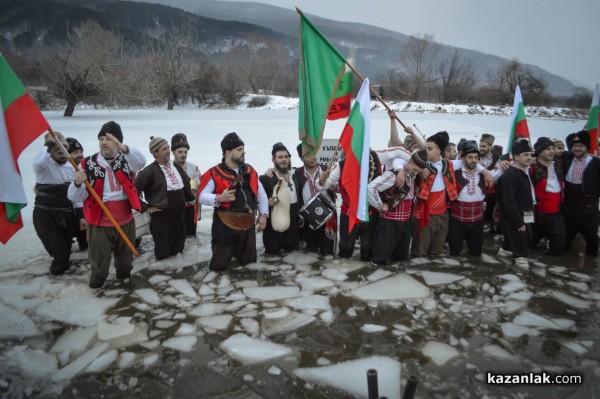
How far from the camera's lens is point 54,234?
4258 mm

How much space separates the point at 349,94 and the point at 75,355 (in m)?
4.02

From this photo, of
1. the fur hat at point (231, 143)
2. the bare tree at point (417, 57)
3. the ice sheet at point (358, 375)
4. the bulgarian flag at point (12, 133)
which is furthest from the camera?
the bare tree at point (417, 57)

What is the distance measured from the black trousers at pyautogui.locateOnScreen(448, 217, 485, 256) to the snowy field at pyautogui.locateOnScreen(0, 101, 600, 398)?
0.16 metres

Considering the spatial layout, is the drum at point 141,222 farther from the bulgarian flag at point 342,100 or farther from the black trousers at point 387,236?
the black trousers at point 387,236

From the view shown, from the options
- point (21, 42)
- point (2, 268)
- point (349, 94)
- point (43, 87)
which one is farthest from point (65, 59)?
point (21, 42)

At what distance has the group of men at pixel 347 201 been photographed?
4281 mm

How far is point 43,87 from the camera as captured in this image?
83.2ft

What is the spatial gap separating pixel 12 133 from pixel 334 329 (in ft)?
11.1

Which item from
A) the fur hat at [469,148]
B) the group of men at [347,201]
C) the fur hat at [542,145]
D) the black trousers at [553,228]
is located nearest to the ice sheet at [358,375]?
the group of men at [347,201]

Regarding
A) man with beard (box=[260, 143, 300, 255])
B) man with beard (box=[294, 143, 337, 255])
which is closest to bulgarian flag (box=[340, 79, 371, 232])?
man with beard (box=[294, 143, 337, 255])

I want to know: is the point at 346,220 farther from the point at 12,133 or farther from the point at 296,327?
the point at 12,133

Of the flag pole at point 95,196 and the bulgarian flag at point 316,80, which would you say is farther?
the bulgarian flag at point 316,80

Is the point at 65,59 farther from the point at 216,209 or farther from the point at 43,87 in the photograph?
the point at 216,209

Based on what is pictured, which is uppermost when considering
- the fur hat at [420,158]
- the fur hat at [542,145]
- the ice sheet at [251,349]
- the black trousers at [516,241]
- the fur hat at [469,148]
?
the fur hat at [542,145]
